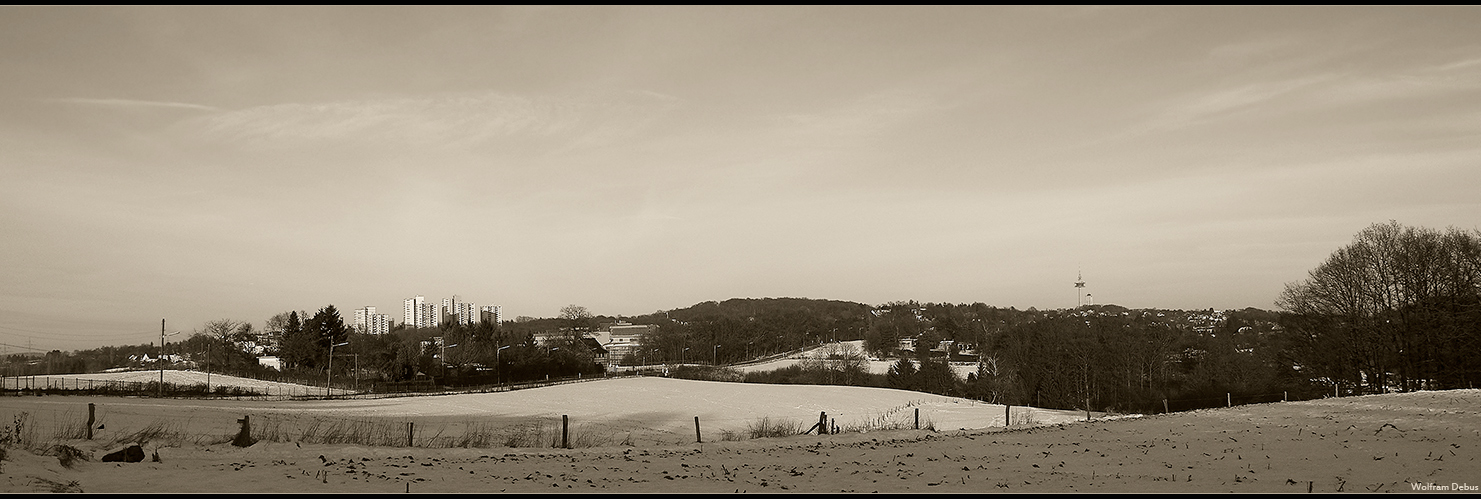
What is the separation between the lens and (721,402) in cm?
6569

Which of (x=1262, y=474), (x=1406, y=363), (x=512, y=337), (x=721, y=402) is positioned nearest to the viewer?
(x=1262, y=474)

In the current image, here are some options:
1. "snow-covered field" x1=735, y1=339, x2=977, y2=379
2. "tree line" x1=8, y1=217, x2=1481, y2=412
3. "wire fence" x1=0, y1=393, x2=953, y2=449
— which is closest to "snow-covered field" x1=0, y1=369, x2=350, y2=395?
"tree line" x1=8, y1=217, x2=1481, y2=412

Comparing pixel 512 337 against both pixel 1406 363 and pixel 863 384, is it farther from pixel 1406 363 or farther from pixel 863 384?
pixel 1406 363

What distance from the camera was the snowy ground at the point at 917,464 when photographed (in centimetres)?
1195

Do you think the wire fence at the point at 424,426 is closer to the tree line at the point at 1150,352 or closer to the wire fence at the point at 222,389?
the wire fence at the point at 222,389

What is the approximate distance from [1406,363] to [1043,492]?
2106 inches

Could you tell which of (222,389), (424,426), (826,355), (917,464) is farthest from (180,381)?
(826,355)

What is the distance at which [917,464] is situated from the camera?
16734mm

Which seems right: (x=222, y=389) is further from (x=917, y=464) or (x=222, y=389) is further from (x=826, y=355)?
(x=826, y=355)

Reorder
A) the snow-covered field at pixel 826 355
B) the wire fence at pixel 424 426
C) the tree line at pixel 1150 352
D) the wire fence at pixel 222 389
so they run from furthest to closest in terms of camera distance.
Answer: the snow-covered field at pixel 826 355 < the wire fence at pixel 222 389 < the tree line at pixel 1150 352 < the wire fence at pixel 424 426

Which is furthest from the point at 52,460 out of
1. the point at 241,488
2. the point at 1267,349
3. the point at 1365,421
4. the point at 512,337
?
the point at 512,337

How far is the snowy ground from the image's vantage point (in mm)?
11953

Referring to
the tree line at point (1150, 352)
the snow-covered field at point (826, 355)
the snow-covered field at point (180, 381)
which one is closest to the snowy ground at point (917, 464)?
the tree line at point (1150, 352)

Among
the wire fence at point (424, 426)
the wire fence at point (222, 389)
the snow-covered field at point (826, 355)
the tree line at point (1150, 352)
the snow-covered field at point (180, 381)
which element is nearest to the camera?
the wire fence at point (424, 426)
